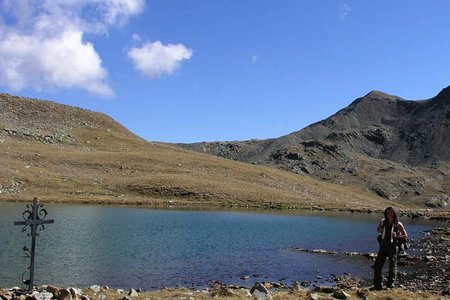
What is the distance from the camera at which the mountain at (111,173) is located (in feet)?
316

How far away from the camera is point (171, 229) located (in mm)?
55531

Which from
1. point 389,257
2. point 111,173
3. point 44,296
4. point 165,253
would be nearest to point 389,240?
point 389,257

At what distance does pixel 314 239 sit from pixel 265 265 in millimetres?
21254

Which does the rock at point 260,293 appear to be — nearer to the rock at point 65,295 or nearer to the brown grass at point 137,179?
the rock at point 65,295

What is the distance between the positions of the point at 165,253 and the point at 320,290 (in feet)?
59.0

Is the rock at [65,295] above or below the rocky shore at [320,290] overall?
above

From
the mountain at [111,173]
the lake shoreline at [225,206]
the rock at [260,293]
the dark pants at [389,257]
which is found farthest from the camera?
the mountain at [111,173]

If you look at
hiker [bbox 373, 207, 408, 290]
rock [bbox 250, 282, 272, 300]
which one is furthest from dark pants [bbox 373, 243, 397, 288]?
rock [bbox 250, 282, 272, 300]

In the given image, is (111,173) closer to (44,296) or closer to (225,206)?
(225,206)

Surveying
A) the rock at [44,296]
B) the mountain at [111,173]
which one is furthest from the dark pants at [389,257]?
the mountain at [111,173]

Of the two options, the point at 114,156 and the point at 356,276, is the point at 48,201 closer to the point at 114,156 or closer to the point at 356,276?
the point at 114,156

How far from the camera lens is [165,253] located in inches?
1518

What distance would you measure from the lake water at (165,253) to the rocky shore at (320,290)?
289 cm

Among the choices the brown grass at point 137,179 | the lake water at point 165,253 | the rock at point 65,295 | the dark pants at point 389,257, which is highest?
the brown grass at point 137,179
